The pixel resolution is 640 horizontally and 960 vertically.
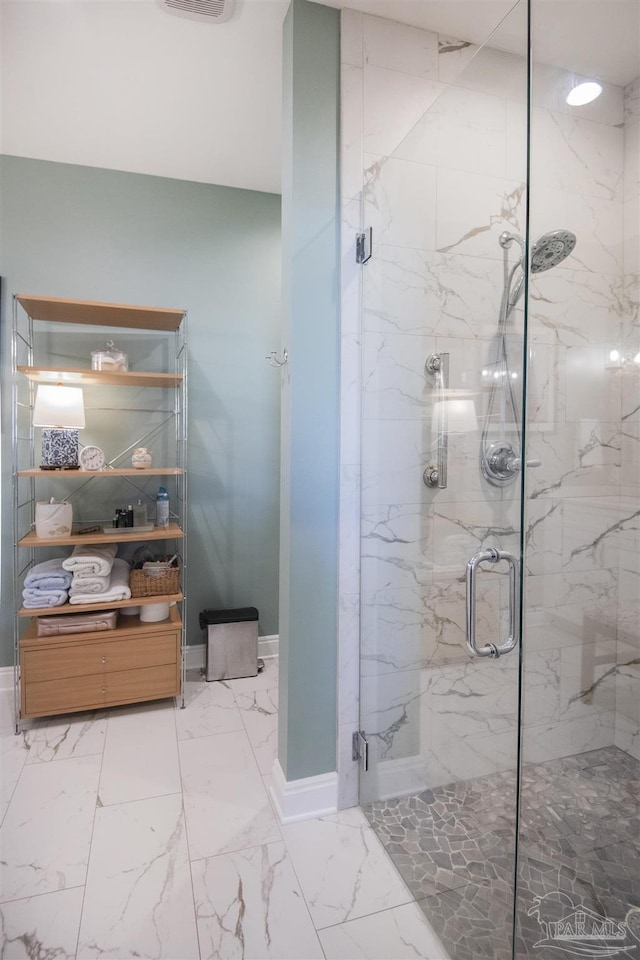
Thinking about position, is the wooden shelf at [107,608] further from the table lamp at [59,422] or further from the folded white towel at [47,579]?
the table lamp at [59,422]

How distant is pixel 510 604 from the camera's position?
1.09 metres

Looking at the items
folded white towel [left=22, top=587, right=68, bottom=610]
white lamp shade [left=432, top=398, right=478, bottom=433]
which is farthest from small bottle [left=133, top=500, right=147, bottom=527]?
white lamp shade [left=432, top=398, right=478, bottom=433]

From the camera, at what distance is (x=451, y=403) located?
1.33m

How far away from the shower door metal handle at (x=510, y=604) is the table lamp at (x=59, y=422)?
6.33 ft

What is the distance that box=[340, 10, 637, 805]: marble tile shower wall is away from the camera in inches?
45.6

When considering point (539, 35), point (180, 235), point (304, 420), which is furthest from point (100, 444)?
point (539, 35)

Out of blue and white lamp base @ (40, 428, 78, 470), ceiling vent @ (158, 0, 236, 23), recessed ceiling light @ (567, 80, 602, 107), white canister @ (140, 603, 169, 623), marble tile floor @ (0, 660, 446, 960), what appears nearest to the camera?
recessed ceiling light @ (567, 80, 602, 107)

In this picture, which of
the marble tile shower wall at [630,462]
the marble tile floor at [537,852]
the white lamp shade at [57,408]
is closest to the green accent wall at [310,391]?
the marble tile floor at [537,852]

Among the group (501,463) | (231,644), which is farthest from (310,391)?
(231,644)

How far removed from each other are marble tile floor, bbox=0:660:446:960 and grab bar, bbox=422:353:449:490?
117 centimetres

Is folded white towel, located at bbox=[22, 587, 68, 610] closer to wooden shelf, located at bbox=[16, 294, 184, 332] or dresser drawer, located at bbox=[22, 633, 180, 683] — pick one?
dresser drawer, located at bbox=[22, 633, 180, 683]

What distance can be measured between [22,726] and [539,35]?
295 cm

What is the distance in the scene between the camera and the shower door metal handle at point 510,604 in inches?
42.1

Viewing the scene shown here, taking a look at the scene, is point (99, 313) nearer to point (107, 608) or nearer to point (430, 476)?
point (107, 608)
